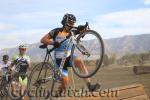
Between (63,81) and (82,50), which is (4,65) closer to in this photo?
(63,81)

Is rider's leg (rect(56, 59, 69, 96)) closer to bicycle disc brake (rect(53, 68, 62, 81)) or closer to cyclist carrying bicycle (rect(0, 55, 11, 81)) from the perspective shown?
bicycle disc brake (rect(53, 68, 62, 81))

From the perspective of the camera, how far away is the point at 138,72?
113 ft

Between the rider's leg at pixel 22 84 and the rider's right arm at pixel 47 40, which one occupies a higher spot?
the rider's right arm at pixel 47 40

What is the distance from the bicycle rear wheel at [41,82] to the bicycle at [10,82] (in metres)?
0.80

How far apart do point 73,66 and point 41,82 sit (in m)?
1.60

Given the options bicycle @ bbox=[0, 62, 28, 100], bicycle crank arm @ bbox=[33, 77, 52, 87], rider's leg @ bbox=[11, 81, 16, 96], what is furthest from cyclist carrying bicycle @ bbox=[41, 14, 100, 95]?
rider's leg @ bbox=[11, 81, 16, 96]

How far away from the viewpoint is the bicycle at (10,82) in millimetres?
12023

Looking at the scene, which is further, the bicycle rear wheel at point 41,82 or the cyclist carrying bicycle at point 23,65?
the cyclist carrying bicycle at point 23,65

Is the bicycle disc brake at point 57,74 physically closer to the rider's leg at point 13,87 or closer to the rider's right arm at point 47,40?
the rider's right arm at point 47,40

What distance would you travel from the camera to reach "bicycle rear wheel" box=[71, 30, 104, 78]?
8516 millimetres

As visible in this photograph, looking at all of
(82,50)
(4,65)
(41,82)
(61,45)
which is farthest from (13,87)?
(82,50)

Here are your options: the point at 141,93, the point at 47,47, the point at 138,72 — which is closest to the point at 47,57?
the point at 47,47

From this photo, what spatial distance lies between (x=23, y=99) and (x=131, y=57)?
255ft

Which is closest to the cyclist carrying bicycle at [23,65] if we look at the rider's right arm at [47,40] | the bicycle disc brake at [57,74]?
the bicycle disc brake at [57,74]
